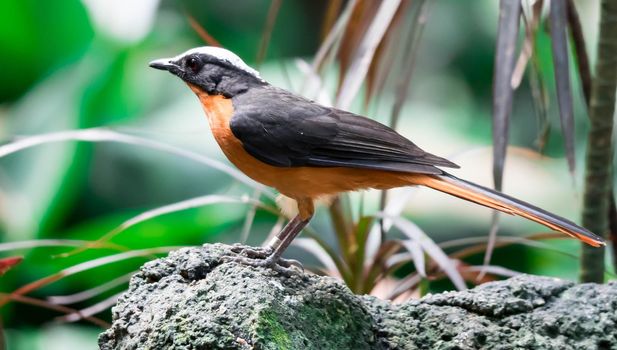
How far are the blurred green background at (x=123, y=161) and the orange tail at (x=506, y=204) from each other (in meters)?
1.77

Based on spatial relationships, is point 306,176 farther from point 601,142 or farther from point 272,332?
point 601,142

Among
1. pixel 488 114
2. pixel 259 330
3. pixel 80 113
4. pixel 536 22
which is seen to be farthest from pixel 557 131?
pixel 259 330

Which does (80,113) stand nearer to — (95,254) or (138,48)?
(138,48)

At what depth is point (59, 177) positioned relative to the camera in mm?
4219

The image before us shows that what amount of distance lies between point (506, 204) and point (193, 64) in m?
1.00

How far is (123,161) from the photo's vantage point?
4680 millimetres

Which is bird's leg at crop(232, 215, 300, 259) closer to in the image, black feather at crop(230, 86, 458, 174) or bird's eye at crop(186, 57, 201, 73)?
black feather at crop(230, 86, 458, 174)

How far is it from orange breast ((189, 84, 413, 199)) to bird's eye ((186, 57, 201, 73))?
0.79 feet

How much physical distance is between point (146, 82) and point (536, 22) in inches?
108

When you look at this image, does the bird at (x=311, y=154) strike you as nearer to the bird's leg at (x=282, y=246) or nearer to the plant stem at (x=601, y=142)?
the bird's leg at (x=282, y=246)

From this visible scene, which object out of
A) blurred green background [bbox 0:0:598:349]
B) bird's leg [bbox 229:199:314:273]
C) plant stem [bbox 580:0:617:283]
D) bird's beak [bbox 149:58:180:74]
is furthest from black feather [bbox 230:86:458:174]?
blurred green background [bbox 0:0:598:349]

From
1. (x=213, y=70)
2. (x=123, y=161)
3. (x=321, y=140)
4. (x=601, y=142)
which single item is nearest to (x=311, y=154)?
(x=321, y=140)

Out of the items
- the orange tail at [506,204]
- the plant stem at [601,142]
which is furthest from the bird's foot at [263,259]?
the plant stem at [601,142]

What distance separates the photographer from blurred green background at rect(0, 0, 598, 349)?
162 inches
